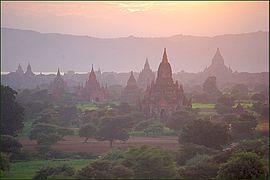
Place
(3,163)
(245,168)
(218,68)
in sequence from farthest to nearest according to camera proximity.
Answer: (218,68)
(3,163)
(245,168)

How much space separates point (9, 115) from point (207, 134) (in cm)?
1761

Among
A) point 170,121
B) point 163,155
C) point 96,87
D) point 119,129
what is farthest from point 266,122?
point 96,87

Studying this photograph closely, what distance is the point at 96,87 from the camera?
243 feet

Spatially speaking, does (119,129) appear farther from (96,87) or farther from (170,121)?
(96,87)

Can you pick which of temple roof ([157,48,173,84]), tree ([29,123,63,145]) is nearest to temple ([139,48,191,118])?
temple roof ([157,48,173,84])

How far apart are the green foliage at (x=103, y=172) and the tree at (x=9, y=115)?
1841cm

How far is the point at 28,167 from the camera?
94.5ft

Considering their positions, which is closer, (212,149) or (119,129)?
(212,149)

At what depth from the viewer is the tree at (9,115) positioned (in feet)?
128

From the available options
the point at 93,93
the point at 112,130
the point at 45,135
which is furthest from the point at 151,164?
the point at 93,93

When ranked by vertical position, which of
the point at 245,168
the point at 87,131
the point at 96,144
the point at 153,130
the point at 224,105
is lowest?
the point at 96,144

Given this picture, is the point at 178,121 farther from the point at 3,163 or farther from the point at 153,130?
the point at 3,163

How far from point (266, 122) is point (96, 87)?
35036 millimetres

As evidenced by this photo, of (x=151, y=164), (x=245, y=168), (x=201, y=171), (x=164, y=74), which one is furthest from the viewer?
(x=164, y=74)
